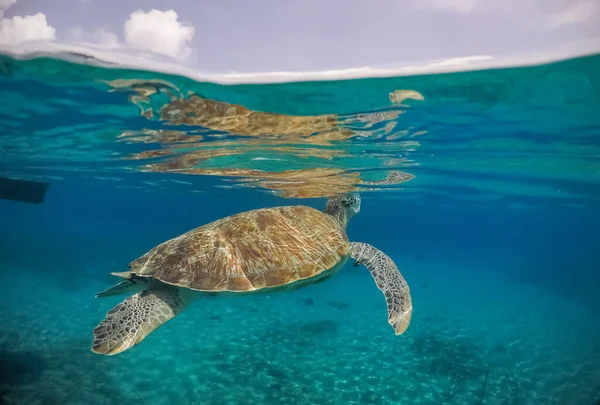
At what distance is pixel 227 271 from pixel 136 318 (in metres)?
1.53

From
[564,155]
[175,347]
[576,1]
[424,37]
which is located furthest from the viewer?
[564,155]

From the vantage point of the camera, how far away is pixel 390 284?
21.9 ft

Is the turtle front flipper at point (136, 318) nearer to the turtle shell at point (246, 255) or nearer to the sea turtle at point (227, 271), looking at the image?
the sea turtle at point (227, 271)

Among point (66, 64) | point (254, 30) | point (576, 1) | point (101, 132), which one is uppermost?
point (576, 1)

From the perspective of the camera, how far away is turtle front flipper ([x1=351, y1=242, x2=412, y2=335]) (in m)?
5.81

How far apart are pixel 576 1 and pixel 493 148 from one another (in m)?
8.41

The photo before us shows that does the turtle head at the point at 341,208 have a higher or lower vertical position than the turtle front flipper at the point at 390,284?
higher

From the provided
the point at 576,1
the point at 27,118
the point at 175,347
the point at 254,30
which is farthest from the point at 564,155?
the point at 27,118

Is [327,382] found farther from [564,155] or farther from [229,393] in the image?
[564,155]

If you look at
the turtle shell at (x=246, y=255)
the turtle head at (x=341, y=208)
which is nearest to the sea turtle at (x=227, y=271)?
the turtle shell at (x=246, y=255)

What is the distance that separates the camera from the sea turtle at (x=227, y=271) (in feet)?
17.4

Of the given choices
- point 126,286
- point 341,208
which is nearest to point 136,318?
point 126,286

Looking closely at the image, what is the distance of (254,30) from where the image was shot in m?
5.33

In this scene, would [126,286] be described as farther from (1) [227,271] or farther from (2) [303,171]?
(2) [303,171]
